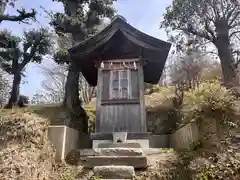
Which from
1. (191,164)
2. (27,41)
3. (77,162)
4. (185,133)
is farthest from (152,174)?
(27,41)

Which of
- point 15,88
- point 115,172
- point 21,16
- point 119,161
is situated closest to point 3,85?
point 15,88

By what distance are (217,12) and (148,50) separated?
5978 mm

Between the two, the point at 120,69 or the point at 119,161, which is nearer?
the point at 119,161

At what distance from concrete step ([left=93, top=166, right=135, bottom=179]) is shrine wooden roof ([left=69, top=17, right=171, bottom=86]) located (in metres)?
4.44

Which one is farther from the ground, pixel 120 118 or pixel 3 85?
pixel 3 85

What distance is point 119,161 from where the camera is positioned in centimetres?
540

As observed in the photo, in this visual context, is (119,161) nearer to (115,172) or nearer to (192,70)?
(115,172)

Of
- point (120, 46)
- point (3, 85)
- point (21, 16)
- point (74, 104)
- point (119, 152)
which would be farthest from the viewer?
point (3, 85)

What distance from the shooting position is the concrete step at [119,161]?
5.34 meters

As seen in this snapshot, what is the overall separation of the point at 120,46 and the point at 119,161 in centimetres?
470

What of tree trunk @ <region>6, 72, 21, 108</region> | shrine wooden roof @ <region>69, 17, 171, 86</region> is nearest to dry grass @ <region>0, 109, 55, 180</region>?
shrine wooden roof @ <region>69, 17, 171, 86</region>

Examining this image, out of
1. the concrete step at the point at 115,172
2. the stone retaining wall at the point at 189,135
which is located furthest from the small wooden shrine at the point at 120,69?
the concrete step at the point at 115,172

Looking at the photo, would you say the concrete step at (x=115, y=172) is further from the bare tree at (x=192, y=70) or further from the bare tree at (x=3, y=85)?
the bare tree at (x=3, y=85)

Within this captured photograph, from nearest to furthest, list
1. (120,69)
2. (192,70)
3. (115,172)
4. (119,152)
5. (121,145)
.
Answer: (115,172)
(119,152)
(121,145)
(120,69)
(192,70)
